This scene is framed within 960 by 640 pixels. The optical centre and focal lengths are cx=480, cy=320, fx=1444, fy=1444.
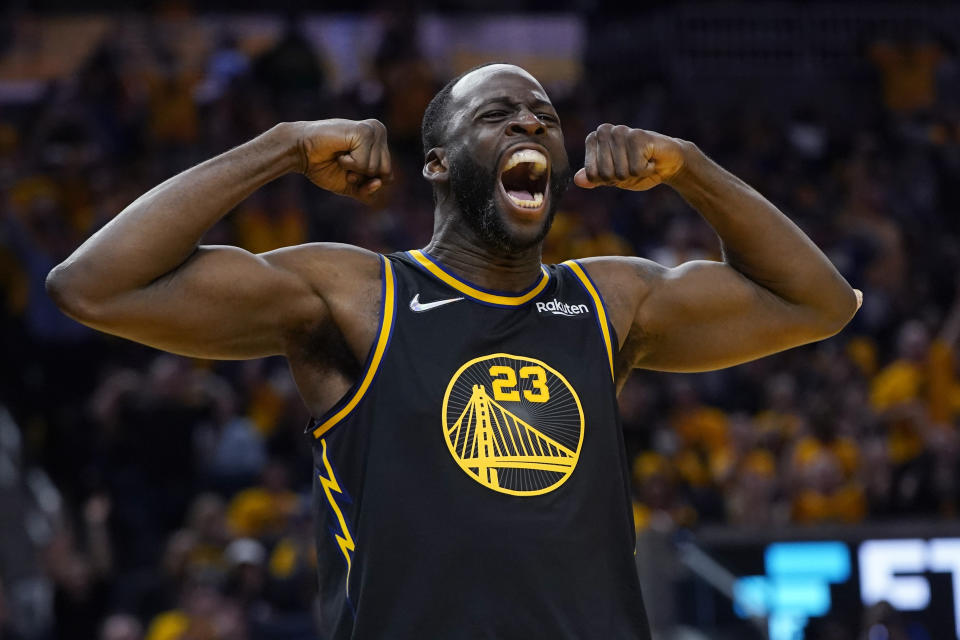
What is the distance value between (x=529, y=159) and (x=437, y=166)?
307mm

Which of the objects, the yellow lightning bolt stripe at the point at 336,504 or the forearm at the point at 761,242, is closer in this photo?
the yellow lightning bolt stripe at the point at 336,504

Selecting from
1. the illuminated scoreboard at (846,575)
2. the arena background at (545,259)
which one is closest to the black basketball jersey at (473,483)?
the arena background at (545,259)

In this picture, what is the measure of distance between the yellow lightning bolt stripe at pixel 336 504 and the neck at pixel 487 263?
55cm

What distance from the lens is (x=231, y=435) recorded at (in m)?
9.90

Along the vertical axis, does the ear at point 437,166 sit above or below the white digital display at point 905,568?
above

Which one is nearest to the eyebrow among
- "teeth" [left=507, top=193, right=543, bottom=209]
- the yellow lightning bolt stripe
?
"teeth" [left=507, top=193, right=543, bottom=209]

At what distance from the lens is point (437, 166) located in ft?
11.8

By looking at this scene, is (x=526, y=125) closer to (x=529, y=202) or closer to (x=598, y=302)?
(x=529, y=202)

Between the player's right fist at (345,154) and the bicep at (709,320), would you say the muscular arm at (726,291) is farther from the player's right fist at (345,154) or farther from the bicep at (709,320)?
the player's right fist at (345,154)

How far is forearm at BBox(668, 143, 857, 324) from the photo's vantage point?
11.9 feet

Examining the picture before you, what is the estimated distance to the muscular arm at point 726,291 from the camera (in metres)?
3.62

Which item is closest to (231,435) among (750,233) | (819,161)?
(750,233)

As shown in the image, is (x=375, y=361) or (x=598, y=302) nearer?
(x=375, y=361)

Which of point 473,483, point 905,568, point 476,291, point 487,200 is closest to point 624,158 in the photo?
point 487,200
